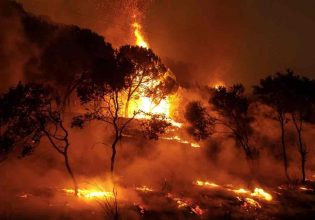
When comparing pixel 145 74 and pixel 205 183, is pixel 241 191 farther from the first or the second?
pixel 145 74

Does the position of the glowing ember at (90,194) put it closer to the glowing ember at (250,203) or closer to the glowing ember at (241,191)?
the glowing ember at (250,203)

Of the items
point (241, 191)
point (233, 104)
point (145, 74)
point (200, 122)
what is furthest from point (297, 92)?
point (145, 74)

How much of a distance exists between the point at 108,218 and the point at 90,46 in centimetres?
2163

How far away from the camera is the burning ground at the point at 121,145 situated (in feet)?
71.4

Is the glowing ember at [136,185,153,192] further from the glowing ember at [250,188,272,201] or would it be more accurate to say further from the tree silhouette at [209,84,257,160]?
the tree silhouette at [209,84,257,160]

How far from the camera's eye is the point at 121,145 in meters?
31.1

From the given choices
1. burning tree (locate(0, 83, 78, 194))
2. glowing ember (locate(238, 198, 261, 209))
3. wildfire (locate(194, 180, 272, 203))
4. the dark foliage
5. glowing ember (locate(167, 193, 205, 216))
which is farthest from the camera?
wildfire (locate(194, 180, 272, 203))

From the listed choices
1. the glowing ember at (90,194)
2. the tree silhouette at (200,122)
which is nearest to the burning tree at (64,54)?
the tree silhouette at (200,122)

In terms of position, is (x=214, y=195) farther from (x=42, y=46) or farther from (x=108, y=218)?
(x=42, y=46)

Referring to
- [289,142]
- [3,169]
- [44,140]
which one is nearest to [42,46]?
[44,140]

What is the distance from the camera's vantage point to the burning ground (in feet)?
71.4

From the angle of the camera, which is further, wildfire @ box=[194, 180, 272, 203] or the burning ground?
wildfire @ box=[194, 180, 272, 203]

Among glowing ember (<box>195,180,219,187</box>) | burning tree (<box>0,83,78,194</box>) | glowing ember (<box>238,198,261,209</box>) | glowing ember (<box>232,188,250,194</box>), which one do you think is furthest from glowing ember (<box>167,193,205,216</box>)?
burning tree (<box>0,83,78,194</box>)

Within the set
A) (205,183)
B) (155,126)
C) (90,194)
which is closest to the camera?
(90,194)
